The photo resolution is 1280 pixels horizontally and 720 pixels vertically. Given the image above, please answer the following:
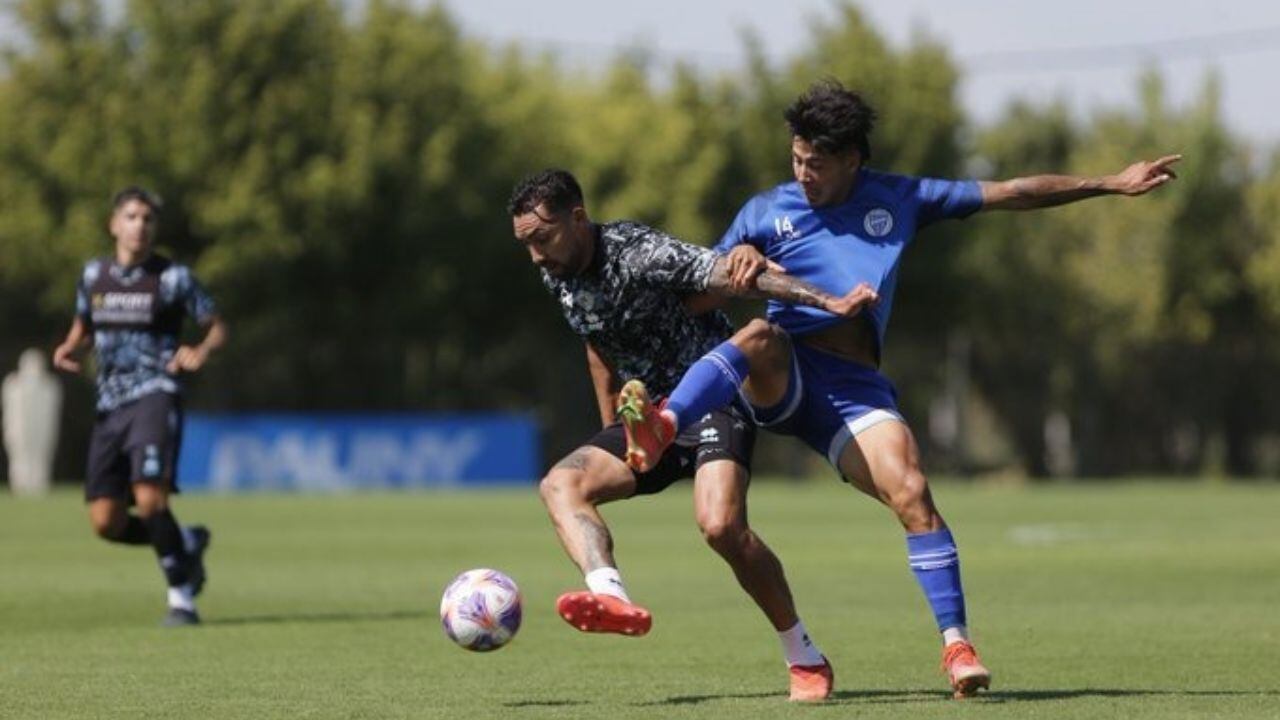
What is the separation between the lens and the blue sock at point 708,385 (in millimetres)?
9953

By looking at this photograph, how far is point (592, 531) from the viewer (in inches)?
403

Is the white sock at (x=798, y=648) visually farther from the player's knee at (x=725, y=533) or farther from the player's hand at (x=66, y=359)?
the player's hand at (x=66, y=359)

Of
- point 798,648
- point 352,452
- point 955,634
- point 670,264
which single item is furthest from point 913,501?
point 352,452

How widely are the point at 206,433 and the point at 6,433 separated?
3679 millimetres

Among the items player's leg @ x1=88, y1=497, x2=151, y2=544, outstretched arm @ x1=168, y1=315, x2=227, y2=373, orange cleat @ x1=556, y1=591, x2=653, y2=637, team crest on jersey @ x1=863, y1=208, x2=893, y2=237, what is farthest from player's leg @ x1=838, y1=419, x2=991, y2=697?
player's leg @ x1=88, y1=497, x2=151, y2=544

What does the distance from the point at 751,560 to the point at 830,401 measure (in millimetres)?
721

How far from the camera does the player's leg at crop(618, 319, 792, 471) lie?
385 inches

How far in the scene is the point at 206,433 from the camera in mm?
44000

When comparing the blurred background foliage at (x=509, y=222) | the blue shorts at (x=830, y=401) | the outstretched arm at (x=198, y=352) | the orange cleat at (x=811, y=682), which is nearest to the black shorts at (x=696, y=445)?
the blue shorts at (x=830, y=401)

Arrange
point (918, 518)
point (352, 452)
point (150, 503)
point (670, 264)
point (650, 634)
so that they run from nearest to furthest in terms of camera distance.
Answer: point (670, 264)
point (918, 518)
point (650, 634)
point (150, 503)
point (352, 452)

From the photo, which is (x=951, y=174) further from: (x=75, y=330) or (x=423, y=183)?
(x=75, y=330)

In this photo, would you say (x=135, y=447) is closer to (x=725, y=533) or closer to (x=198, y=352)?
(x=198, y=352)

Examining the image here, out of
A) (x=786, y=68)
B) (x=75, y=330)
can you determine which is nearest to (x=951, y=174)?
(x=786, y=68)

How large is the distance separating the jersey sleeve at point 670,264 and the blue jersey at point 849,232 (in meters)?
0.29
